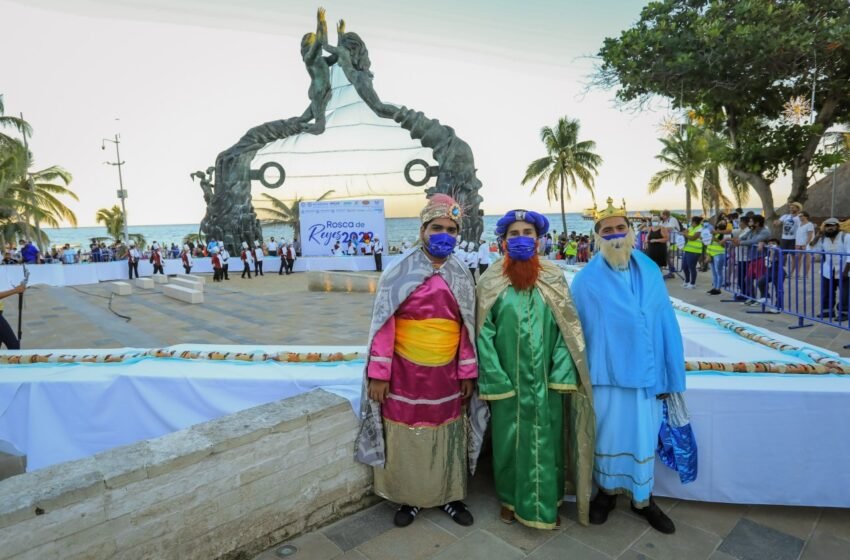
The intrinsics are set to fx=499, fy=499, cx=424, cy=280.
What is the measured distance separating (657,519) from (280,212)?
2672cm

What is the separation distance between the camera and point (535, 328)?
7.91ft

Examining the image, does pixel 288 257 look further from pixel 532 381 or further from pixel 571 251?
pixel 532 381

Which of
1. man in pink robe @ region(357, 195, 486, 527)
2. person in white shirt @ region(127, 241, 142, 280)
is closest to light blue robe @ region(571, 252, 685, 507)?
man in pink robe @ region(357, 195, 486, 527)

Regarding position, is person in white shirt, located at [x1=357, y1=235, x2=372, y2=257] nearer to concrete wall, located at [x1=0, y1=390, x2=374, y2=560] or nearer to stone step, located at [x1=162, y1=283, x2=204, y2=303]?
stone step, located at [x1=162, y1=283, x2=204, y2=303]

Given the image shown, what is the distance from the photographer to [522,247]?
242 cm

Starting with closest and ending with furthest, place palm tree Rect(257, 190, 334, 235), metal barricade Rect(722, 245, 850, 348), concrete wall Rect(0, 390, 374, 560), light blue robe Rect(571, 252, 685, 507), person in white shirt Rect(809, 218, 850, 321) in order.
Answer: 1. concrete wall Rect(0, 390, 374, 560)
2. light blue robe Rect(571, 252, 685, 507)
3. person in white shirt Rect(809, 218, 850, 321)
4. metal barricade Rect(722, 245, 850, 348)
5. palm tree Rect(257, 190, 334, 235)

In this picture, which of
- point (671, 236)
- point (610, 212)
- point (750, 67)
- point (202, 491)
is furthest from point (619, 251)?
point (750, 67)

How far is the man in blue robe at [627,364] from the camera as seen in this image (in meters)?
2.36

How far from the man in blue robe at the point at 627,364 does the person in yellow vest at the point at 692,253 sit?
863cm

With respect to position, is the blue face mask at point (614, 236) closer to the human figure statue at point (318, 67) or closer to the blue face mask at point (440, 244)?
the blue face mask at point (440, 244)

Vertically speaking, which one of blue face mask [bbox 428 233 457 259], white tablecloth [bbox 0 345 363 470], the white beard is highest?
blue face mask [bbox 428 233 457 259]

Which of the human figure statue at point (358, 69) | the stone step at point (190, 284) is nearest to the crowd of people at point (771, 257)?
the stone step at point (190, 284)

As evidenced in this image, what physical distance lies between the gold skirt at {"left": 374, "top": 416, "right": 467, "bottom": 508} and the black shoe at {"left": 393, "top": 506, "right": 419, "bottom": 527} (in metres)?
0.05

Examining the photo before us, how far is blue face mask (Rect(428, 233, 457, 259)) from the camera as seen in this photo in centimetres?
249
